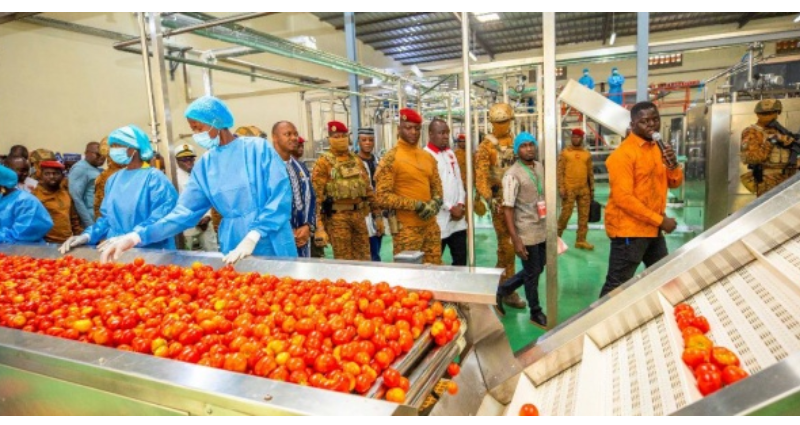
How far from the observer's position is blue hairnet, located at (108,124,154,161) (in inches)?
131

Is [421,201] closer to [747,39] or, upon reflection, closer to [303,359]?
[303,359]

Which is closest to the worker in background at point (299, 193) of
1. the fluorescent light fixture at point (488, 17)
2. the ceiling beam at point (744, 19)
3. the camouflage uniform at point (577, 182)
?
the camouflage uniform at point (577, 182)

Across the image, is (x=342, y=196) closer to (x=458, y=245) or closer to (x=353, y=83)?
(x=458, y=245)

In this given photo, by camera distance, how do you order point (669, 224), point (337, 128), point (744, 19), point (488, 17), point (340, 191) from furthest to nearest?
point (744, 19) < point (488, 17) < point (337, 128) < point (340, 191) < point (669, 224)

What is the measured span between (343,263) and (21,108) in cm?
716

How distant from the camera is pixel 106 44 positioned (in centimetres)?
804

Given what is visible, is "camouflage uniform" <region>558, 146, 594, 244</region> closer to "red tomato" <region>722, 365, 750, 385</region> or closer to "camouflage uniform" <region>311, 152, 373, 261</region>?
"camouflage uniform" <region>311, 152, 373, 261</region>

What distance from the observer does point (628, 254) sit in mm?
3307

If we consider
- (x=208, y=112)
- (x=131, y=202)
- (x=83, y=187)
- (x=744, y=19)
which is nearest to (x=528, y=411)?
(x=208, y=112)

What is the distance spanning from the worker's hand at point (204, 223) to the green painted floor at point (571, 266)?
2.18 meters

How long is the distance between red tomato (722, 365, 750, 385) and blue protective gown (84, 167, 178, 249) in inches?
138

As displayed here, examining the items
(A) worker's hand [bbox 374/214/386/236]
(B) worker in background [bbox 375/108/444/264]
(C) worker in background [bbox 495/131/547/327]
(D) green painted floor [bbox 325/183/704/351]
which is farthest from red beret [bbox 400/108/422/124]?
(D) green painted floor [bbox 325/183/704/351]

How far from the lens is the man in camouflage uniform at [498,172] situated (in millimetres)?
4547

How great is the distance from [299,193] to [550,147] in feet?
7.04
